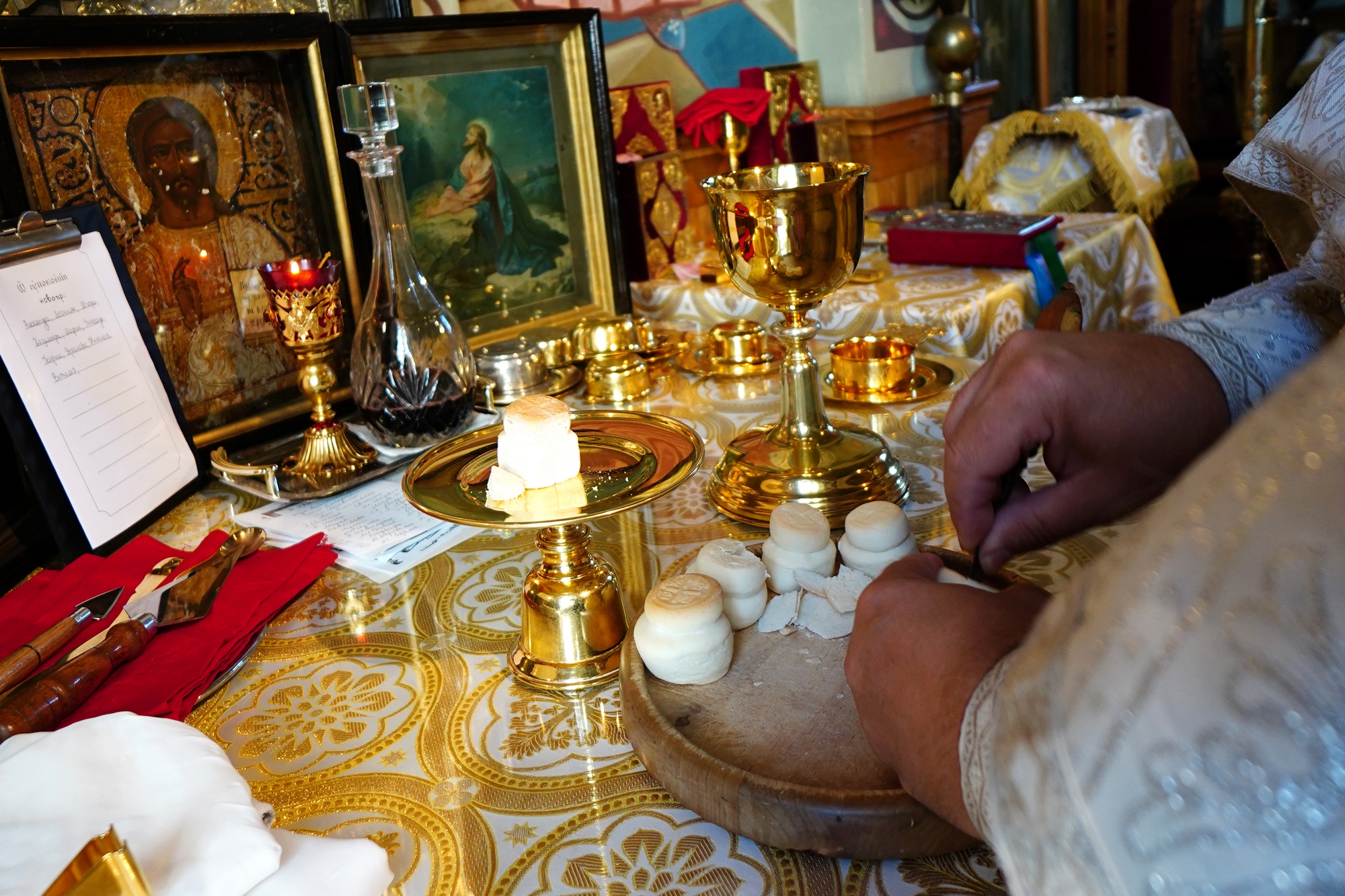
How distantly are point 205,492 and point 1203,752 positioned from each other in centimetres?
111

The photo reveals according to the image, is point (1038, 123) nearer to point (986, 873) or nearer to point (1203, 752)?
point (986, 873)

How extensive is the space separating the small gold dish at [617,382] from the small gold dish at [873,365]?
26 centimetres

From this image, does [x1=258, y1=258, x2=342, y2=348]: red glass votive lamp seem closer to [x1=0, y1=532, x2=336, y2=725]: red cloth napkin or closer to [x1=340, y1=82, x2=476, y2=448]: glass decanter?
[x1=340, y1=82, x2=476, y2=448]: glass decanter

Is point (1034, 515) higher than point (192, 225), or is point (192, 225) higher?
point (192, 225)

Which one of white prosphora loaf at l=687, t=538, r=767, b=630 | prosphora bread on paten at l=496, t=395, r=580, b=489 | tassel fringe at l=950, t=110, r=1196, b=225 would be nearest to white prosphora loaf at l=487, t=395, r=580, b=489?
prosphora bread on paten at l=496, t=395, r=580, b=489

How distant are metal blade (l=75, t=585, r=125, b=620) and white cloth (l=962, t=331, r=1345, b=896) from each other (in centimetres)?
76

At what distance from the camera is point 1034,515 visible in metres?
0.70

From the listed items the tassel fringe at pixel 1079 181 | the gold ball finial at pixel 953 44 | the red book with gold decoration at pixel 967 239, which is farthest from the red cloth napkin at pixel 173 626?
the gold ball finial at pixel 953 44

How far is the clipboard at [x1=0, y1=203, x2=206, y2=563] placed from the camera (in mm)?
916

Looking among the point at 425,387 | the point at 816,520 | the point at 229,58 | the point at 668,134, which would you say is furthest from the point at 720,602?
the point at 668,134

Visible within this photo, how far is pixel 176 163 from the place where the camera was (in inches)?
44.8

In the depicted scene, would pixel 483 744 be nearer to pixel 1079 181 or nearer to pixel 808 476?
pixel 808 476

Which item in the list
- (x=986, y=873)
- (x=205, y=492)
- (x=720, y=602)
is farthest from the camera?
(x=205, y=492)

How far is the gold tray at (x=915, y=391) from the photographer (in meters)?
1.24
